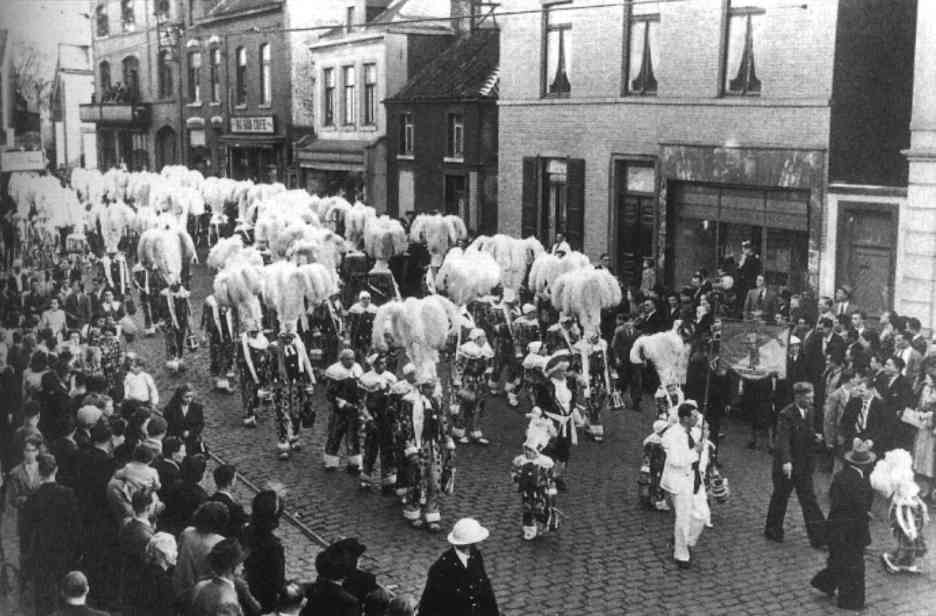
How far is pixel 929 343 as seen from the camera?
13.8 m

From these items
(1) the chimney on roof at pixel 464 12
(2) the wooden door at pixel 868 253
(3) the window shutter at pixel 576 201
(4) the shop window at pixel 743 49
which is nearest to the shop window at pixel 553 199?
(3) the window shutter at pixel 576 201

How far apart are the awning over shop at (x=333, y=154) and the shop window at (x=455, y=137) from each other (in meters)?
4.20

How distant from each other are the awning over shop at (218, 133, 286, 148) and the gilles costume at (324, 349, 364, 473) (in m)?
26.0

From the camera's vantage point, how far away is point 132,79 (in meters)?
35.6

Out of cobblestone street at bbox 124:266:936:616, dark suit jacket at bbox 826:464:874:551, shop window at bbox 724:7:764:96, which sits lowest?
cobblestone street at bbox 124:266:936:616

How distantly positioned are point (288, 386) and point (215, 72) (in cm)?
2531

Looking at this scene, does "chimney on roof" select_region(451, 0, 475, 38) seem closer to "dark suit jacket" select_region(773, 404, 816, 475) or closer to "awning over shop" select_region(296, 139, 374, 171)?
"awning over shop" select_region(296, 139, 374, 171)

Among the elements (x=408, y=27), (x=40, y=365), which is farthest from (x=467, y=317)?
(x=408, y=27)

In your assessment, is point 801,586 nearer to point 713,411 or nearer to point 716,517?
point 716,517

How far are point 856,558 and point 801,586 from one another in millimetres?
766

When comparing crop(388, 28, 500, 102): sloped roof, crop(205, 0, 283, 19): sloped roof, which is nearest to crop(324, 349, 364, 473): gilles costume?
crop(388, 28, 500, 102): sloped roof

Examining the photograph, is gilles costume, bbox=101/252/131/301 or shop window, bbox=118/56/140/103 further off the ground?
shop window, bbox=118/56/140/103

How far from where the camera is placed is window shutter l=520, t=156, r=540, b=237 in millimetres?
27859

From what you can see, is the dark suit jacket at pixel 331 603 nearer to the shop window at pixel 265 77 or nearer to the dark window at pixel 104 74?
the dark window at pixel 104 74
